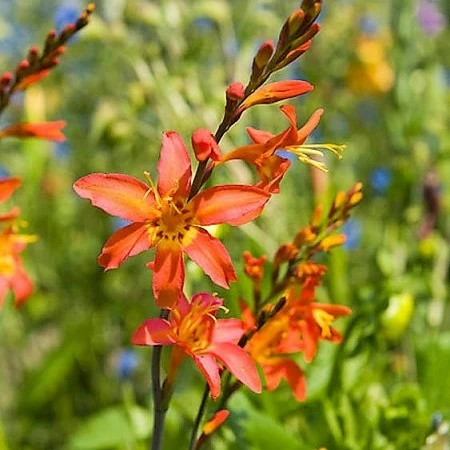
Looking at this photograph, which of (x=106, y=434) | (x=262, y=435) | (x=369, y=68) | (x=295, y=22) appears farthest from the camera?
(x=369, y=68)

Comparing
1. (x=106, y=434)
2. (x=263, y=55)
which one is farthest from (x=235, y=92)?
(x=106, y=434)

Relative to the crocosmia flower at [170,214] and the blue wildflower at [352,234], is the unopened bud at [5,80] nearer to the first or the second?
the crocosmia flower at [170,214]

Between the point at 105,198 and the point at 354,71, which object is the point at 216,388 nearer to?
the point at 105,198

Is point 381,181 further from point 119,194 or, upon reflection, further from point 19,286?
point 119,194

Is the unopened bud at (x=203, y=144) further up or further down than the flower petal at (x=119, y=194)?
A: further up

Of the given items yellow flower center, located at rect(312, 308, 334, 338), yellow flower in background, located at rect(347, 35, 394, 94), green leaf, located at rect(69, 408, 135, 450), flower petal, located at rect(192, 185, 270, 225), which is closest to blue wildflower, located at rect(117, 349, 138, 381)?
green leaf, located at rect(69, 408, 135, 450)

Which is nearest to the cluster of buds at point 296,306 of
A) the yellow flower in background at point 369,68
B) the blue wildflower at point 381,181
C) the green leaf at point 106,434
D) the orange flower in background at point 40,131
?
the orange flower in background at point 40,131
